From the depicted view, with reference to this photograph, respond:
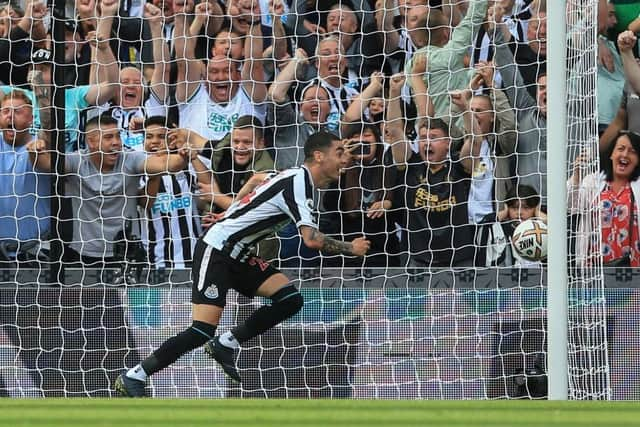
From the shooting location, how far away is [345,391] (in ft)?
25.3

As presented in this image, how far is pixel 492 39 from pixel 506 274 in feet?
4.95

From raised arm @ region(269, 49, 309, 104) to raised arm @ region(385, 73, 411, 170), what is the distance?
0.61m

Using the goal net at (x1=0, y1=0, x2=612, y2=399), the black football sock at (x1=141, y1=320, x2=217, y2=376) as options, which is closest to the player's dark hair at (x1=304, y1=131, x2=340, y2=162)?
the goal net at (x1=0, y1=0, x2=612, y2=399)

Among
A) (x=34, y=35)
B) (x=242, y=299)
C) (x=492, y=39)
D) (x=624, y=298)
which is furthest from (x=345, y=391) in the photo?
(x=34, y=35)

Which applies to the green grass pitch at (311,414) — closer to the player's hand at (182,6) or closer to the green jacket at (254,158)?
the green jacket at (254,158)

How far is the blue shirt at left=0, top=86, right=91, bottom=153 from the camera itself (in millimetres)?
7805

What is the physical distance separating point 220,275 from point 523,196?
1956mm

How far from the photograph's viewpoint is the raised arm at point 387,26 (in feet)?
26.2

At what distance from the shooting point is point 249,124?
7906mm

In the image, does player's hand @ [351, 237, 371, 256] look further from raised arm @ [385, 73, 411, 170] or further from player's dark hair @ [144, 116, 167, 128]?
player's dark hair @ [144, 116, 167, 128]

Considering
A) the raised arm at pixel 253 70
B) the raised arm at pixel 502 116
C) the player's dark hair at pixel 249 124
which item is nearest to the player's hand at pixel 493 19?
the raised arm at pixel 502 116

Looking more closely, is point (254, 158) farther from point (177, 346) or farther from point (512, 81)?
point (512, 81)

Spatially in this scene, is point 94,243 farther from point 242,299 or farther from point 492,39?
point 492,39

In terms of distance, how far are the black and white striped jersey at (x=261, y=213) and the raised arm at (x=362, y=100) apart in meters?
0.71
